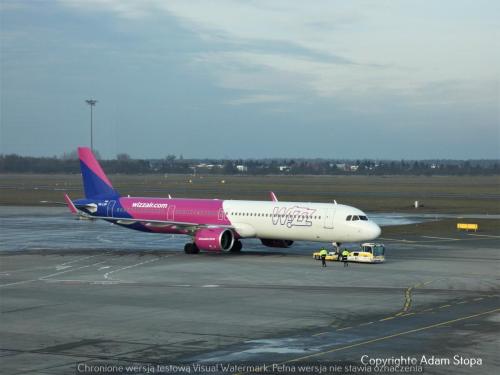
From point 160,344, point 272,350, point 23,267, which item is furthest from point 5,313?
point 23,267

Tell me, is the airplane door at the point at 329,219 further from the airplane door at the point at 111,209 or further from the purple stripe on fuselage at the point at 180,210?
the airplane door at the point at 111,209

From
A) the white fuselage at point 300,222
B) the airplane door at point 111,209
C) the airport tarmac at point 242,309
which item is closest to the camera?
the airport tarmac at point 242,309

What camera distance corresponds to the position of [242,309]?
116 feet

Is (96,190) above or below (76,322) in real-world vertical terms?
above

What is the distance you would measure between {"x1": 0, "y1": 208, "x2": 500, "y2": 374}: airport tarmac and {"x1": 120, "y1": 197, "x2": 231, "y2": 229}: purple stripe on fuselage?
276 cm

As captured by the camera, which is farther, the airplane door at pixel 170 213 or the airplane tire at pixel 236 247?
the airplane door at pixel 170 213

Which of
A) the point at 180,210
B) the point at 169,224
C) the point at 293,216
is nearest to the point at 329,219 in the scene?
the point at 293,216

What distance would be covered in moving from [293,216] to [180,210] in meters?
9.48

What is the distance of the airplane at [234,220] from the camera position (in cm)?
5625

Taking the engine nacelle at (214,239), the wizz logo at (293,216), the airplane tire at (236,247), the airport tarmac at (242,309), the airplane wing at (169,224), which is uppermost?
the wizz logo at (293,216)

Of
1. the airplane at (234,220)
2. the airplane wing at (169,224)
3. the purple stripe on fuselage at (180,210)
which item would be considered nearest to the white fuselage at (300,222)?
the airplane at (234,220)

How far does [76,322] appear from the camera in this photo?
3225cm

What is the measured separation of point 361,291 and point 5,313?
17.5 meters

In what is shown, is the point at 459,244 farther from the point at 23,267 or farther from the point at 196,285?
the point at 23,267
